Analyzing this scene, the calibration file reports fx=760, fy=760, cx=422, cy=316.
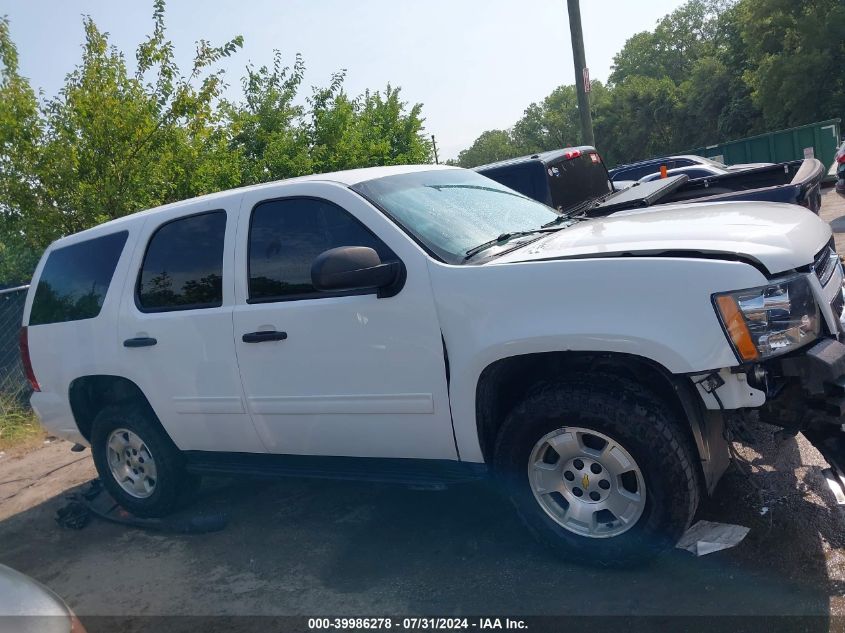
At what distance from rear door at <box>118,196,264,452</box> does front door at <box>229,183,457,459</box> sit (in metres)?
0.14

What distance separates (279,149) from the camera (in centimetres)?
1250

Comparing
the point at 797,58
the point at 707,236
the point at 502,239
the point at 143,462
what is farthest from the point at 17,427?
the point at 797,58

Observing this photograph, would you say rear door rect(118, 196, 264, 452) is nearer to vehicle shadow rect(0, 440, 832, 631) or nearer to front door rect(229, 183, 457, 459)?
front door rect(229, 183, 457, 459)

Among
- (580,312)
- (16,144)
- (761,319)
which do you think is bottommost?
(761,319)

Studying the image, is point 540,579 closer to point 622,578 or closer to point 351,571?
point 622,578

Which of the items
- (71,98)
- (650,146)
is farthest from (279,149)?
(650,146)

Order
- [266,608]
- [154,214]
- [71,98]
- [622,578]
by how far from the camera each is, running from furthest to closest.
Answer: [71,98]
[154,214]
[266,608]
[622,578]

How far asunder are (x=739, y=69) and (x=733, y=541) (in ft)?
160

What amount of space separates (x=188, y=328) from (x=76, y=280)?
1.32 m

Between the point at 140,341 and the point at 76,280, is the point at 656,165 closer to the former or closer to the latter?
the point at 76,280

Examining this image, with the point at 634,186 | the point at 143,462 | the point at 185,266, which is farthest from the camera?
the point at 634,186

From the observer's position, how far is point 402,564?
386cm

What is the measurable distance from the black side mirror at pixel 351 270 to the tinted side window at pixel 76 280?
2.14m

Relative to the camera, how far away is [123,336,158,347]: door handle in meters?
4.60
